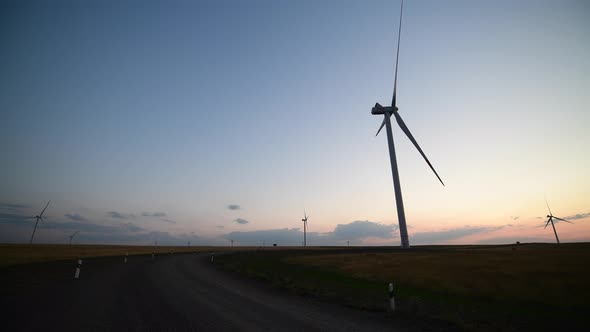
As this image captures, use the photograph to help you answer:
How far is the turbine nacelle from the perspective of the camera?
61500mm

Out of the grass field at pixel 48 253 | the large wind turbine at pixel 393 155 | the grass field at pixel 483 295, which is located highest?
the large wind turbine at pixel 393 155

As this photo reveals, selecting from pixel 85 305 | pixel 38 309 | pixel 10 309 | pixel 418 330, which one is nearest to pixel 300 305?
pixel 418 330

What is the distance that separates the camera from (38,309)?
1128 cm

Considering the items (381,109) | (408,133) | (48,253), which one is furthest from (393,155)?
(48,253)

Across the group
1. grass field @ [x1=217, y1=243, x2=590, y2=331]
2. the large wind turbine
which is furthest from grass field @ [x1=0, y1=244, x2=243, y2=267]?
the large wind turbine

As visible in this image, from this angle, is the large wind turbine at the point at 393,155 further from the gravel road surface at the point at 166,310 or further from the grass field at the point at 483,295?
the gravel road surface at the point at 166,310

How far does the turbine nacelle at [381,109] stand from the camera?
61500 millimetres

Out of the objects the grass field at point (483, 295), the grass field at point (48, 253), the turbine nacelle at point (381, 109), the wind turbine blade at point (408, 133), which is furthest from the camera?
the turbine nacelle at point (381, 109)

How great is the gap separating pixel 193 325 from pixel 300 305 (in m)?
5.65

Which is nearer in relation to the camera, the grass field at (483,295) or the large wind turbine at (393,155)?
the grass field at (483,295)

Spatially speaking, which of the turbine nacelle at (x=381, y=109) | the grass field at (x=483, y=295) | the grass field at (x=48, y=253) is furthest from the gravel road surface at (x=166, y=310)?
the turbine nacelle at (x=381, y=109)

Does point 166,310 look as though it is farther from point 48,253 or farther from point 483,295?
point 48,253

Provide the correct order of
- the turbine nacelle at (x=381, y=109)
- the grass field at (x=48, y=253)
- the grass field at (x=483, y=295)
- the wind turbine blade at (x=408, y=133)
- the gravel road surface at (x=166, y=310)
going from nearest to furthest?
the gravel road surface at (x=166, y=310) < the grass field at (x=483, y=295) < the grass field at (x=48, y=253) < the wind turbine blade at (x=408, y=133) < the turbine nacelle at (x=381, y=109)

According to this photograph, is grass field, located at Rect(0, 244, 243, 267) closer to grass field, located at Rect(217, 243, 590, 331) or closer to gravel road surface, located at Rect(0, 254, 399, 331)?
gravel road surface, located at Rect(0, 254, 399, 331)
